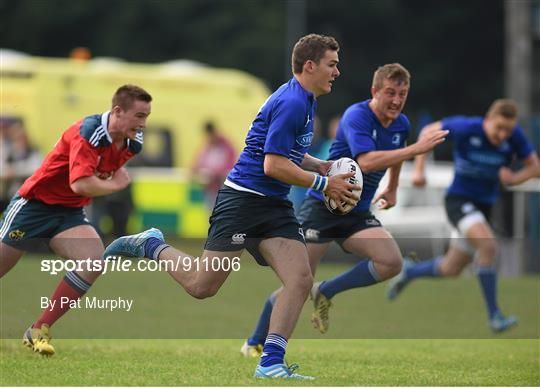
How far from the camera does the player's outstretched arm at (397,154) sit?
9.12 metres

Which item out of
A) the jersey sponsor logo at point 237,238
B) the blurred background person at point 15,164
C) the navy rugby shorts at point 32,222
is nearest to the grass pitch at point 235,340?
the navy rugby shorts at point 32,222

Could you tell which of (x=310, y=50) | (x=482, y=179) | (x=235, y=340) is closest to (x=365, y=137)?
(x=310, y=50)

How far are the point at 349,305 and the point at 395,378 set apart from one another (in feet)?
16.0

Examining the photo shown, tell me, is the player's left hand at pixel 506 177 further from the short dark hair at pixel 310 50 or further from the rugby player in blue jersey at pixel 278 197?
the short dark hair at pixel 310 50

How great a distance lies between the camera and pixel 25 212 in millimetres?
9430

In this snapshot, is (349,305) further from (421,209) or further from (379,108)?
(421,209)

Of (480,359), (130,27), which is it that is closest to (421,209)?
(480,359)

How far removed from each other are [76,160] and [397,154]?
224 cm

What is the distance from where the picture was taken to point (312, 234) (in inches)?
397

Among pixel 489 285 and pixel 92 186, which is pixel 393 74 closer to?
pixel 92 186

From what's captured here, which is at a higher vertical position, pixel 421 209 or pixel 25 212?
pixel 25 212

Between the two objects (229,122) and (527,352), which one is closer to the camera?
(527,352)

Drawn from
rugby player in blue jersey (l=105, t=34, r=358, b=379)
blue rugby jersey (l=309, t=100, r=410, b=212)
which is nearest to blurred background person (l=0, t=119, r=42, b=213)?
blue rugby jersey (l=309, t=100, r=410, b=212)

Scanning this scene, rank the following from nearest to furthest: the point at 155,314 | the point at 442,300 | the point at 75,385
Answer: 1. the point at 75,385
2. the point at 155,314
3. the point at 442,300
